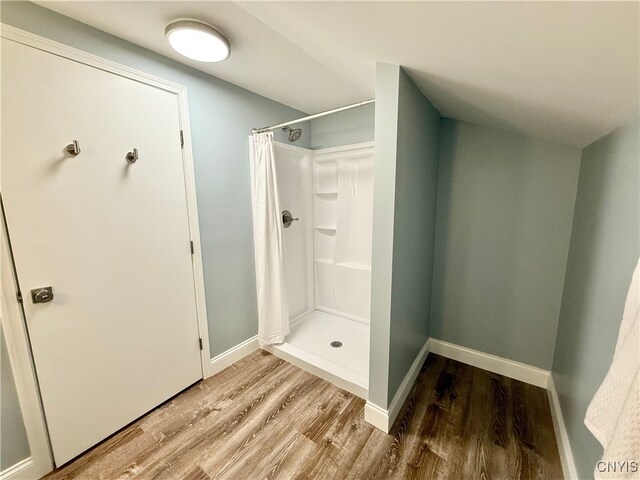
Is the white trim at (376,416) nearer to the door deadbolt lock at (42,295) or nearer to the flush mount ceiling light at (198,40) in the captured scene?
the door deadbolt lock at (42,295)

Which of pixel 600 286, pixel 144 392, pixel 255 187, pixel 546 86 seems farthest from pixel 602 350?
pixel 144 392

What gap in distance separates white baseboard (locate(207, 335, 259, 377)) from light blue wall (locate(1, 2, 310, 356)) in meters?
0.05

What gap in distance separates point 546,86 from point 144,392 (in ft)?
8.85

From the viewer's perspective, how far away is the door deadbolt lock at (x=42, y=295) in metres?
1.25

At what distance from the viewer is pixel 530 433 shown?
157 cm

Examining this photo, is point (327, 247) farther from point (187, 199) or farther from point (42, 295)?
point (42, 295)

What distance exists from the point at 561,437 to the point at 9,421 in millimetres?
2891

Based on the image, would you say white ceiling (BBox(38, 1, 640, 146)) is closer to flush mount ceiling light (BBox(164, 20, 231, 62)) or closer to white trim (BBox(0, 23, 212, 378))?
flush mount ceiling light (BBox(164, 20, 231, 62))

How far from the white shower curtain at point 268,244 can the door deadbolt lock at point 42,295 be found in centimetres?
128

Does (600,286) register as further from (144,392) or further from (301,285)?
(144,392)

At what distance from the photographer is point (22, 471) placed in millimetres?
1274

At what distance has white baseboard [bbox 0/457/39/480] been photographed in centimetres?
124

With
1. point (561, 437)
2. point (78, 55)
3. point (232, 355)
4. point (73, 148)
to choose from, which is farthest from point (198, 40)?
point (561, 437)

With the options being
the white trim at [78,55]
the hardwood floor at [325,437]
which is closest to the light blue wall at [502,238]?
the hardwood floor at [325,437]
